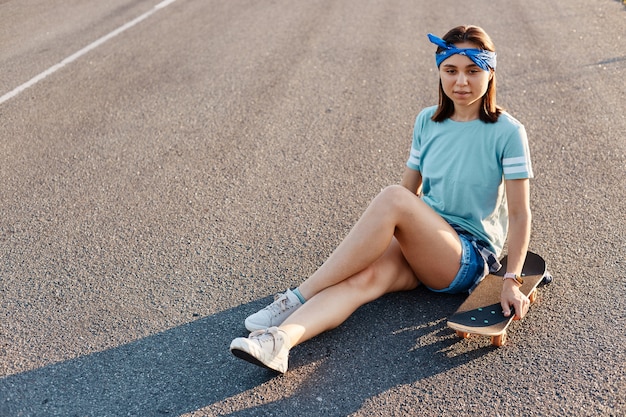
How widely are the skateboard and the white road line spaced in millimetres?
5505

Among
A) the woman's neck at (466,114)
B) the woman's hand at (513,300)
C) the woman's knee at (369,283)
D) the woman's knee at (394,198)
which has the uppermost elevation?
the woman's neck at (466,114)

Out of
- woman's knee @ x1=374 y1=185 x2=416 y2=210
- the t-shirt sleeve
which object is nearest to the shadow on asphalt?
woman's knee @ x1=374 y1=185 x2=416 y2=210

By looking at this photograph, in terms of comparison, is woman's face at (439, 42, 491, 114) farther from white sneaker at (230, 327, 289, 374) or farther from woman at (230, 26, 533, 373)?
white sneaker at (230, 327, 289, 374)

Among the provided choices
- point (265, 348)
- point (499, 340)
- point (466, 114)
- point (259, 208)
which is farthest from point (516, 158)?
point (259, 208)

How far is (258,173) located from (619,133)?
2973 millimetres

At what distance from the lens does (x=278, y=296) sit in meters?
4.16

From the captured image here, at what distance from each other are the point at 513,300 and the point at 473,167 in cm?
72

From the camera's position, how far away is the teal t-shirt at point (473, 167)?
13.0ft

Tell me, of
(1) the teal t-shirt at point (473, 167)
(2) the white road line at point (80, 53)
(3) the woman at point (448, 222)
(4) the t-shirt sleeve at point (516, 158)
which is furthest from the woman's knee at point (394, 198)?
(2) the white road line at point (80, 53)

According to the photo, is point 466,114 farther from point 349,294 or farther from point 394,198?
point 349,294

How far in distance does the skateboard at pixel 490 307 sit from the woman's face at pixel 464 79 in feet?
3.08

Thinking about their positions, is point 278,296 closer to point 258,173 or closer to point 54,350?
point 54,350

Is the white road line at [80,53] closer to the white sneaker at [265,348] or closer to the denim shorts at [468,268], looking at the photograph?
the white sneaker at [265,348]

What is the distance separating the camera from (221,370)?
3.77 meters
